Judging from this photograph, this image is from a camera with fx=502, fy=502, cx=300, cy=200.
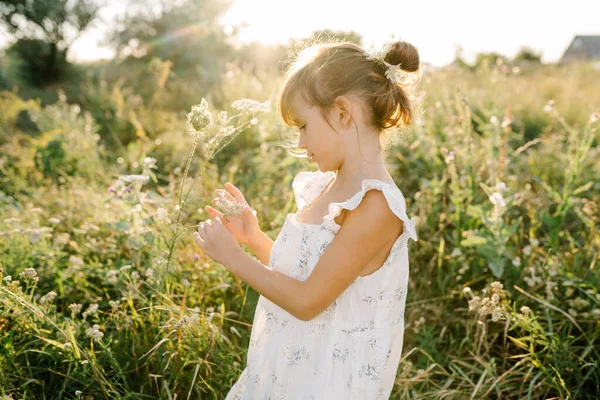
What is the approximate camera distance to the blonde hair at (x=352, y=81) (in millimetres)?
1481

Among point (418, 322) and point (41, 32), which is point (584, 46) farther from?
point (418, 322)

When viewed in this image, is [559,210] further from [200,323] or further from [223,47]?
[223,47]

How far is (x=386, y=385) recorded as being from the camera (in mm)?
1646

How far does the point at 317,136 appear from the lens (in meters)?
1.51

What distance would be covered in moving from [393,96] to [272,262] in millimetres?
640

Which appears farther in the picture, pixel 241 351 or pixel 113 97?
pixel 113 97

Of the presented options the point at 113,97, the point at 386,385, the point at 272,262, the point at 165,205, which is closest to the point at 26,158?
the point at 113,97

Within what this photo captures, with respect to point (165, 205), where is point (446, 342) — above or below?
below

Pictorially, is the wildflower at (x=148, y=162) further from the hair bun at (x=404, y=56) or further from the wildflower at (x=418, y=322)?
the wildflower at (x=418, y=322)

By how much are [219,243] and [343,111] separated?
0.54m

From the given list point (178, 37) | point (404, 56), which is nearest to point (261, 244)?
point (404, 56)

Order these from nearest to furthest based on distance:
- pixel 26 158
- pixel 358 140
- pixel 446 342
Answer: pixel 358 140 → pixel 446 342 → pixel 26 158

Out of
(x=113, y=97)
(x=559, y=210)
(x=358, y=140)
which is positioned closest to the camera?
(x=358, y=140)

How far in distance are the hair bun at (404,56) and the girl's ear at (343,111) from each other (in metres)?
0.20
